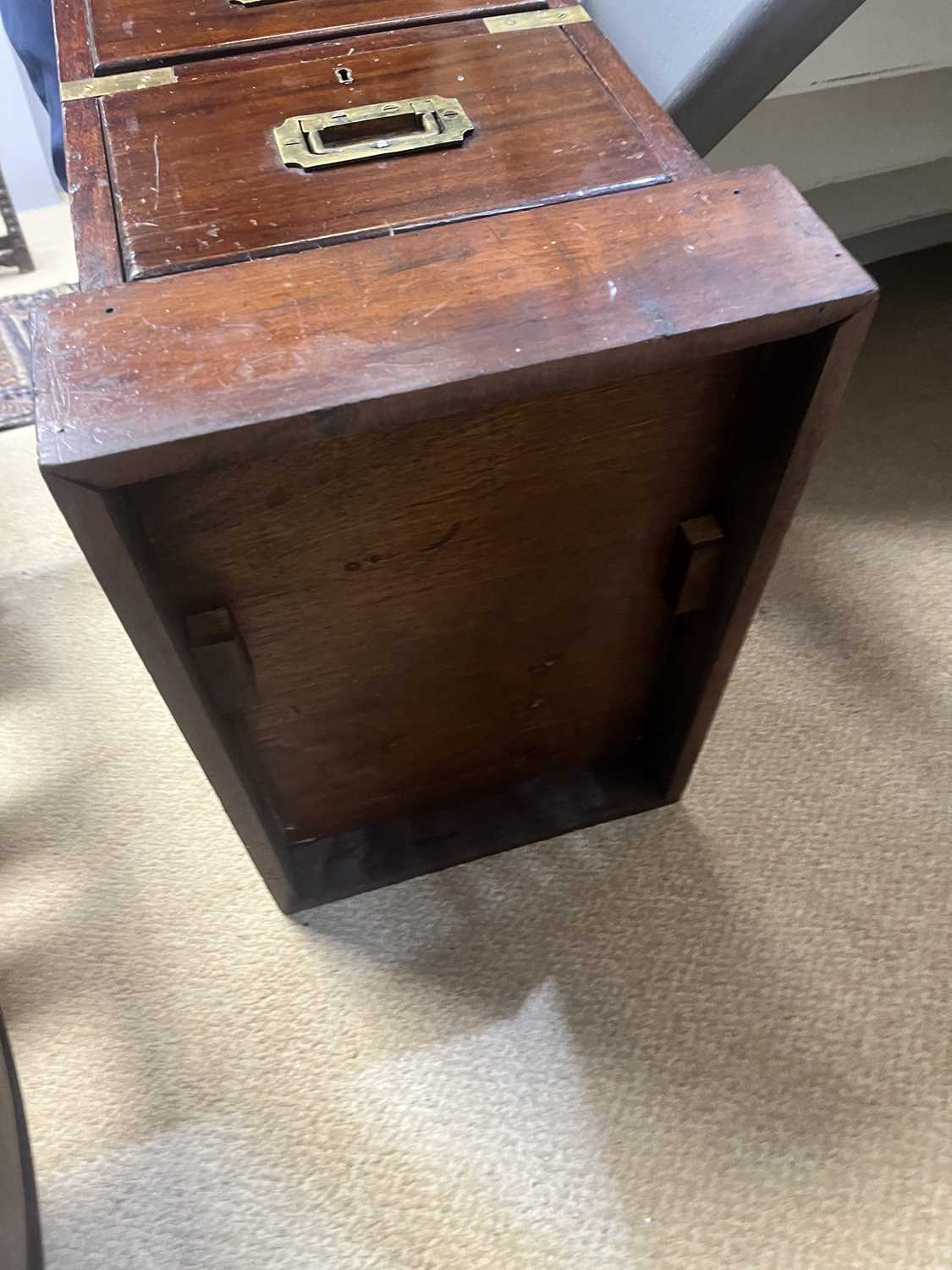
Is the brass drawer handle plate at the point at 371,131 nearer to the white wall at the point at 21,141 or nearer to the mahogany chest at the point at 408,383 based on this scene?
the mahogany chest at the point at 408,383

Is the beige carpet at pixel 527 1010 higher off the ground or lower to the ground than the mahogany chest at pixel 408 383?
lower

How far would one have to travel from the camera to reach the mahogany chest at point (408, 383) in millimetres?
488

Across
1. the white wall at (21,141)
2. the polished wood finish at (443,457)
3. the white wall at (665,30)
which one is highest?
the white wall at (665,30)

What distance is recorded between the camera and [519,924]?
3.10 feet

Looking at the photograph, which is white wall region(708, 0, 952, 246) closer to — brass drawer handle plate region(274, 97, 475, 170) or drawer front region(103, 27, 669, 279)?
drawer front region(103, 27, 669, 279)

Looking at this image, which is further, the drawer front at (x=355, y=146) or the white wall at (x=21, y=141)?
the white wall at (x=21, y=141)

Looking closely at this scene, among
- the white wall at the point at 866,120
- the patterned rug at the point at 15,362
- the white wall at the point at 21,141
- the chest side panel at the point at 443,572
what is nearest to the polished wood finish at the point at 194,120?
the chest side panel at the point at 443,572

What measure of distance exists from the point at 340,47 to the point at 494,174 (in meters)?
0.24

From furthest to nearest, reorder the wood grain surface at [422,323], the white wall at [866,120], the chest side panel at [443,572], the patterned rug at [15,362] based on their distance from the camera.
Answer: the patterned rug at [15,362] → the white wall at [866,120] → the chest side panel at [443,572] → the wood grain surface at [422,323]

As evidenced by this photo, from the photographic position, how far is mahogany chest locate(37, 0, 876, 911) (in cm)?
49

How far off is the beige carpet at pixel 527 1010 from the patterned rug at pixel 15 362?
524mm

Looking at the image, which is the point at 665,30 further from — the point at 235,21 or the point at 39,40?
the point at 39,40

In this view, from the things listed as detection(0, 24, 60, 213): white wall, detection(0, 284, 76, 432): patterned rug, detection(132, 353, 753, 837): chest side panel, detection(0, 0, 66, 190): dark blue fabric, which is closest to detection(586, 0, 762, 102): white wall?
detection(132, 353, 753, 837): chest side panel

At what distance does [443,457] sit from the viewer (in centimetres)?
59
